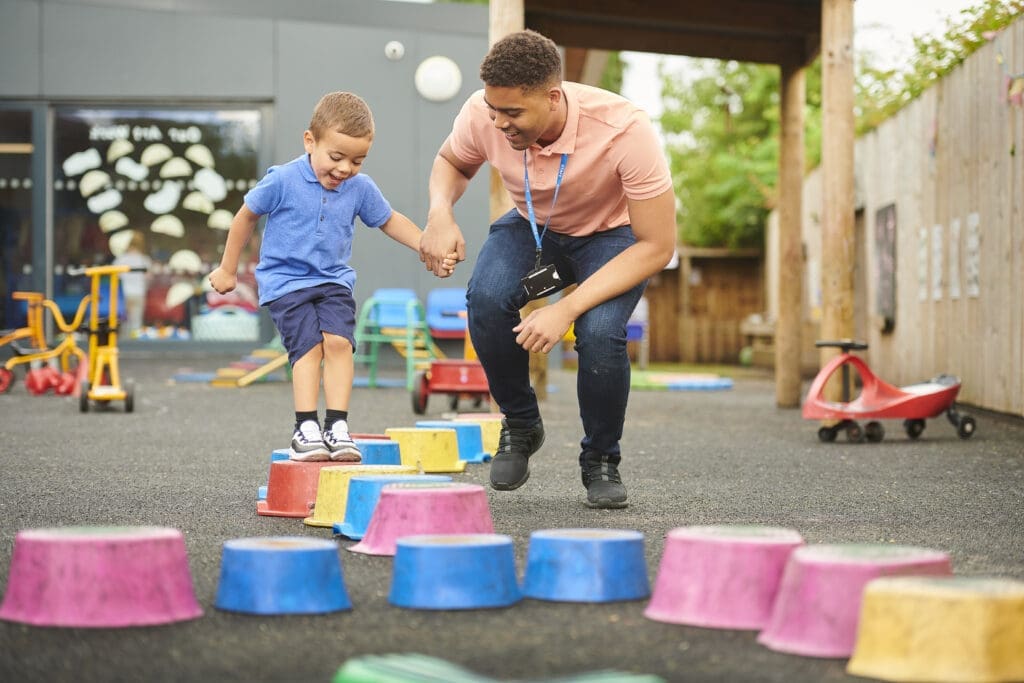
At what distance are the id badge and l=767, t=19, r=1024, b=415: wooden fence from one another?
4582mm

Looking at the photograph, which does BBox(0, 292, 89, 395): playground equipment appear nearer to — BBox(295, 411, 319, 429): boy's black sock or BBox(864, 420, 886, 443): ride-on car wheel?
BBox(864, 420, 886, 443): ride-on car wheel

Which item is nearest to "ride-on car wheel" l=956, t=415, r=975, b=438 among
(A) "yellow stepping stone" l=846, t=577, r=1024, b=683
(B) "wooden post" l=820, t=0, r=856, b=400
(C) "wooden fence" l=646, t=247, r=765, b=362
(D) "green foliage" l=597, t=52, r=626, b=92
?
(B) "wooden post" l=820, t=0, r=856, b=400

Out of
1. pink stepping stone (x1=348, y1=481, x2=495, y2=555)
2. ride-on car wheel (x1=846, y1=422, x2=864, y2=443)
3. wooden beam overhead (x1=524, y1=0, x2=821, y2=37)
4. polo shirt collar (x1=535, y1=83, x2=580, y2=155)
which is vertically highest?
wooden beam overhead (x1=524, y1=0, x2=821, y2=37)

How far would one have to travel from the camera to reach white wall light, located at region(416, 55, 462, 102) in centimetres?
1564

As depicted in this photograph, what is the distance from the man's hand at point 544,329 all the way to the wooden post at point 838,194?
175 inches

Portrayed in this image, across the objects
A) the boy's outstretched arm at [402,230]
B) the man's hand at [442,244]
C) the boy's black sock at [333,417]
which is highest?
the boy's outstretched arm at [402,230]

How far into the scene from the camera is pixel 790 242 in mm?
10594

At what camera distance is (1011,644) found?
2312 mm

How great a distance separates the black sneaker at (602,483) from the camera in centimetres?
445

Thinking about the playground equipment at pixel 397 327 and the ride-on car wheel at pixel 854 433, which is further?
the playground equipment at pixel 397 327

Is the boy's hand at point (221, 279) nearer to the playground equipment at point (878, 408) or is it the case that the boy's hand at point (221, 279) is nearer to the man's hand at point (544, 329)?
the man's hand at point (544, 329)

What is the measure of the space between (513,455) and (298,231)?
1.24 m

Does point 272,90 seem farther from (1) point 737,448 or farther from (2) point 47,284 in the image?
(1) point 737,448

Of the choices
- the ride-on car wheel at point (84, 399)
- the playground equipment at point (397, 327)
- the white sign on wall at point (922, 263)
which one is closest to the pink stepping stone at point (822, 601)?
the ride-on car wheel at point (84, 399)
